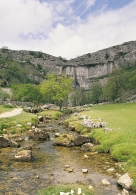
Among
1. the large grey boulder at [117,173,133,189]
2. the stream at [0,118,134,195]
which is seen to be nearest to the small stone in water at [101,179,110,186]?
the stream at [0,118,134,195]

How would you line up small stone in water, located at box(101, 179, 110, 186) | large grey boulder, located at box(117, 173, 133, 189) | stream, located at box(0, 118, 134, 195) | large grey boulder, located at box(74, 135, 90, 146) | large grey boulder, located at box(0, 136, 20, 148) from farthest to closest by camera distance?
large grey boulder, located at box(74, 135, 90, 146), large grey boulder, located at box(0, 136, 20, 148), small stone in water, located at box(101, 179, 110, 186), stream, located at box(0, 118, 134, 195), large grey boulder, located at box(117, 173, 133, 189)

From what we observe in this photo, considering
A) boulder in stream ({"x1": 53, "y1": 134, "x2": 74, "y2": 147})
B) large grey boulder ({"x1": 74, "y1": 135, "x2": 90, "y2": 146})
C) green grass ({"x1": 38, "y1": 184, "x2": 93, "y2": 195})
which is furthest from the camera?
large grey boulder ({"x1": 74, "y1": 135, "x2": 90, "y2": 146})

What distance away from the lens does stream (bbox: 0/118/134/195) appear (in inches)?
477

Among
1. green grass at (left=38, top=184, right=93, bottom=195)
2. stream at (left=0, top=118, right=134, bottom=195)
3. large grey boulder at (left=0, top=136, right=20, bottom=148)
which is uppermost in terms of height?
large grey boulder at (left=0, top=136, right=20, bottom=148)

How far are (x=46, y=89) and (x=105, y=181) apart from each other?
2853 inches

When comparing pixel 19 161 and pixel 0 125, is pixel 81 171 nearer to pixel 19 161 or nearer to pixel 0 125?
pixel 19 161

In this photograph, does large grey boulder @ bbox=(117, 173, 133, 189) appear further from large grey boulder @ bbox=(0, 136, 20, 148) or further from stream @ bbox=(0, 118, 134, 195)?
large grey boulder @ bbox=(0, 136, 20, 148)

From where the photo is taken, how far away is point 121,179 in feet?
41.2

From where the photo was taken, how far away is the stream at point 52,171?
477 inches

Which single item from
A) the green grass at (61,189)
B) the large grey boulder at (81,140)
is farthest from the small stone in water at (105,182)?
the large grey boulder at (81,140)

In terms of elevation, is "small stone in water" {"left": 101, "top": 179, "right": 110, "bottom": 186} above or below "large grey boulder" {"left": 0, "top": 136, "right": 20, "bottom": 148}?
below

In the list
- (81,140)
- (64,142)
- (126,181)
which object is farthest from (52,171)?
(81,140)

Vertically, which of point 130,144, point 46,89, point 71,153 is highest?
point 46,89

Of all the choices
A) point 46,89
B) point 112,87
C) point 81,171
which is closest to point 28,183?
point 81,171
